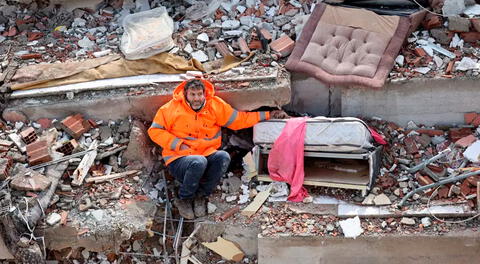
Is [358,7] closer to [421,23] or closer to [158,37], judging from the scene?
[421,23]

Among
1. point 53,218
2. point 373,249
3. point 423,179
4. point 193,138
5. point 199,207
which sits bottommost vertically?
point 373,249

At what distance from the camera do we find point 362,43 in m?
7.74

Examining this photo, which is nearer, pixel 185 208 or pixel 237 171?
pixel 185 208

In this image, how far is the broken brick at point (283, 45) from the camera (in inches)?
312

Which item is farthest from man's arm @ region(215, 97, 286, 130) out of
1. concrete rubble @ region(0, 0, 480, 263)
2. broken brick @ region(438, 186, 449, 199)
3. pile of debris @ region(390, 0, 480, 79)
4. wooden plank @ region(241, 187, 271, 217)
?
broken brick @ region(438, 186, 449, 199)

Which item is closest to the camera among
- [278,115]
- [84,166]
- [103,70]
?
[84,166]

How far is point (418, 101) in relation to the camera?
763cm

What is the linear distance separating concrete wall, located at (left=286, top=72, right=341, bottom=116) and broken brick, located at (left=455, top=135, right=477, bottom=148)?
1.41m

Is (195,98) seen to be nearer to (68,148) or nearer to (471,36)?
(68,148)

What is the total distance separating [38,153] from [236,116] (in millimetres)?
2167

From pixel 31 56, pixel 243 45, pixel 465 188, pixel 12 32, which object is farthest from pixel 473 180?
pixel 12 32

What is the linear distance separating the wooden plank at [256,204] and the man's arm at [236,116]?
0.76 meters

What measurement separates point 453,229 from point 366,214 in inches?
33.6

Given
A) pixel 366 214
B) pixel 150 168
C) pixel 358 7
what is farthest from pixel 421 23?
pixel 150 168
